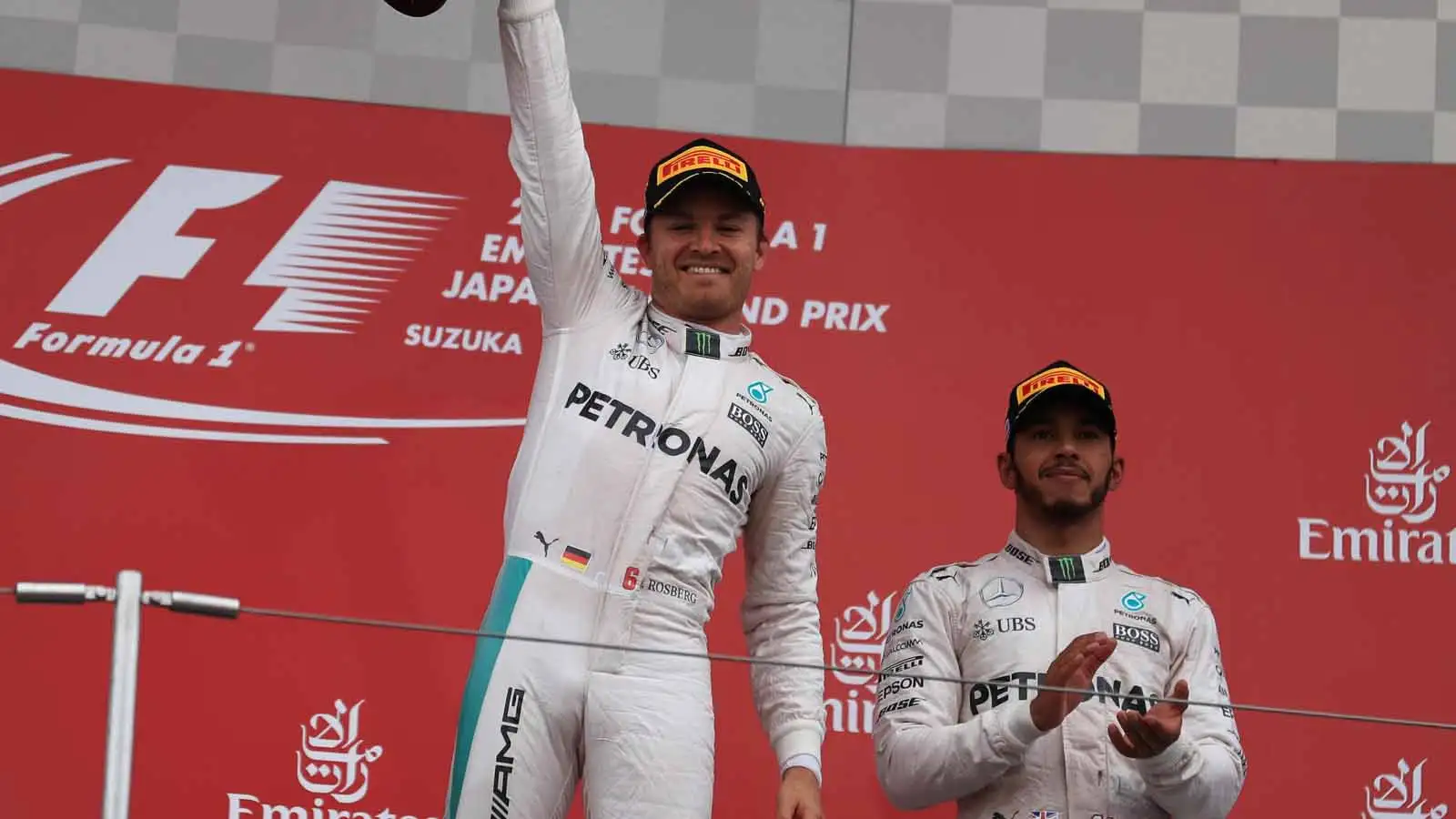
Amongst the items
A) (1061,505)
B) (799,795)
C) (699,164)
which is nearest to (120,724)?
(799,795)

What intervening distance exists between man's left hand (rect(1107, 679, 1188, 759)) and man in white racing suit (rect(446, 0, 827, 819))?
301 mm

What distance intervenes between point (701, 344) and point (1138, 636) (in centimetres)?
61

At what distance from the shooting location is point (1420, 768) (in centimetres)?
295

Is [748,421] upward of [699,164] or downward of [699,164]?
downward

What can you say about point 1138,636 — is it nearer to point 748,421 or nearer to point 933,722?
point 933,722

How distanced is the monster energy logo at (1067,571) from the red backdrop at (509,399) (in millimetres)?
637

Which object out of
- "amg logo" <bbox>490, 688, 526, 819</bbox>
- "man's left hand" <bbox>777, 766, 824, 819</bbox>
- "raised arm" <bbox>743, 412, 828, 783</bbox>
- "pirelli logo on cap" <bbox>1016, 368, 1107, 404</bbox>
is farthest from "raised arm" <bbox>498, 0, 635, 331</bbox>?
"pirelli logo on cap" <bbox>1016, 368, 1107, 404</bbox>

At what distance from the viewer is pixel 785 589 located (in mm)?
2211

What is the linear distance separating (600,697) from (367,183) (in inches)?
57.5

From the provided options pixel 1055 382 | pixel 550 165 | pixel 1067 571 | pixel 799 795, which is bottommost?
pixel 799 795

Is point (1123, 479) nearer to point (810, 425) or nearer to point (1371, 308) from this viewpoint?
point (1371, 308)

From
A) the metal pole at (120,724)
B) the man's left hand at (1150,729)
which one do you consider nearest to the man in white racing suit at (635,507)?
Answer: the man's left hand at (1150,729)

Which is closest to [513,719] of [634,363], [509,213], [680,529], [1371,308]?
[680,529]

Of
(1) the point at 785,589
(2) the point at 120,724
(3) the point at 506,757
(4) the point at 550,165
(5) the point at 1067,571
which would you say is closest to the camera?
(2) the point at 120,724
